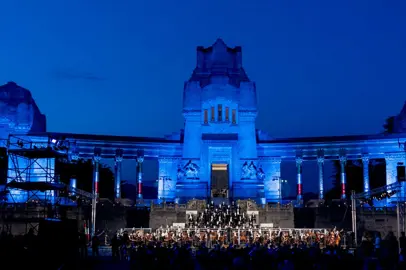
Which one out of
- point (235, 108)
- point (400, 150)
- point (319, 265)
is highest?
point (235, 108)

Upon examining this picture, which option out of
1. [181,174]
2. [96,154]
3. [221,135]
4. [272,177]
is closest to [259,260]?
[181,174]

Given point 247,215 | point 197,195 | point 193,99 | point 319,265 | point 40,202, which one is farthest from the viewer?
point 193,99

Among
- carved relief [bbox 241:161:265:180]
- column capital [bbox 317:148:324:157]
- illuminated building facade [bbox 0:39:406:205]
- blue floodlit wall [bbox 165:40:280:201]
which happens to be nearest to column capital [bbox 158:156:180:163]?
illuminated building facade [bbox 0:39:406:205]

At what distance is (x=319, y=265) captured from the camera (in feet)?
71.9

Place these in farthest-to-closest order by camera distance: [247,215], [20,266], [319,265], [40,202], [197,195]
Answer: [197,195], [247,215], [40,202], [319,265], [20,266]

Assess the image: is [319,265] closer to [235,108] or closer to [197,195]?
[197,195]

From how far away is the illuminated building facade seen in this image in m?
71.3

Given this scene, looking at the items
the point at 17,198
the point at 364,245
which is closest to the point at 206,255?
the point at 364,245

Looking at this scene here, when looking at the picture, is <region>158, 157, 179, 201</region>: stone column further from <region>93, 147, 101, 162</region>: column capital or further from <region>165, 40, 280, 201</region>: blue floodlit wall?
<region>93, 147, 101, 162</region>: column capital

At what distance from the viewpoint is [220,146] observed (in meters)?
73.7

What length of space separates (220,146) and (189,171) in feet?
17.3

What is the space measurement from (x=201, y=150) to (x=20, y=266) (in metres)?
54.2

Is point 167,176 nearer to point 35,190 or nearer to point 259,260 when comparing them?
point 35,190

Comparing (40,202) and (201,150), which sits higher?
(201,150)
